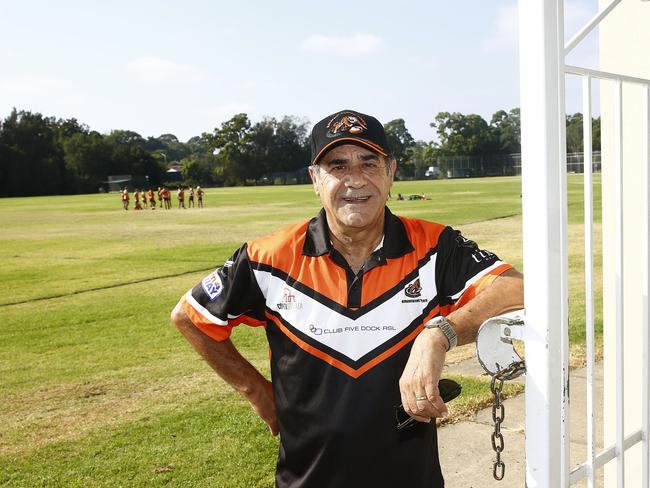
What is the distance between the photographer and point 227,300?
2.62 meters

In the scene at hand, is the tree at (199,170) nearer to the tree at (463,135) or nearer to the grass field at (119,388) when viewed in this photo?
the tree at (463,135)

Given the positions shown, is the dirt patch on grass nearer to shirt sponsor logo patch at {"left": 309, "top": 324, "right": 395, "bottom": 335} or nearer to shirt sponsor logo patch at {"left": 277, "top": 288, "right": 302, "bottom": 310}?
shirt sponsor logo patch at {"left": 277, "top": 288, "right": 302, "bottom": 310}

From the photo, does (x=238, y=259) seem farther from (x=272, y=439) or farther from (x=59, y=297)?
(x=59, y=297)

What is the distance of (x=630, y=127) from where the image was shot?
2.75 metres

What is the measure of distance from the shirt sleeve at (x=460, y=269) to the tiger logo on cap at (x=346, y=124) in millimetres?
518

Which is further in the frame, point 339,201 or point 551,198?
point 339,201

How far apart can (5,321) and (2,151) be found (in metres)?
86.1

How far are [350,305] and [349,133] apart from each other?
666 mm

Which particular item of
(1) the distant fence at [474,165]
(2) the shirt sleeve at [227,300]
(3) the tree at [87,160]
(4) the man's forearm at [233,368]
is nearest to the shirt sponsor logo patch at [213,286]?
(2) the shirt sleeve at [227,300]

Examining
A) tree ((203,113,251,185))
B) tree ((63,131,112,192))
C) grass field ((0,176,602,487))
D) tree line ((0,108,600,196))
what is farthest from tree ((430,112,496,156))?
grass field ((0,176,602,487))

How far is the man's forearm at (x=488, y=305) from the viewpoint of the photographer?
2.13 meters

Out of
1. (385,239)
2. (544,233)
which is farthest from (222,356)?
(544,233)

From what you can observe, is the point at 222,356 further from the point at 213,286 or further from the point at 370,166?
the point at 370,166

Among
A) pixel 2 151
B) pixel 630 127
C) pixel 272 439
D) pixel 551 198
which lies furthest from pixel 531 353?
pixel 2 151
